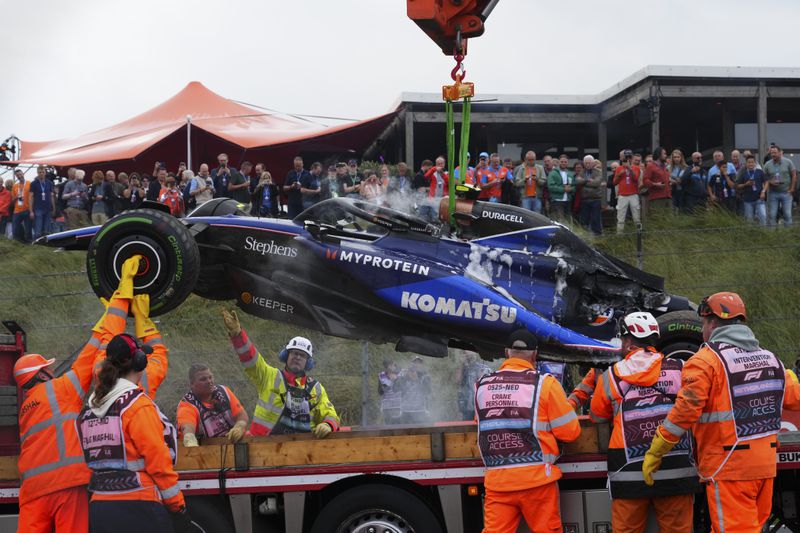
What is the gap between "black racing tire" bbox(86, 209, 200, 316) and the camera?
611 cm

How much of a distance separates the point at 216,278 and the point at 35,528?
7.29 ft

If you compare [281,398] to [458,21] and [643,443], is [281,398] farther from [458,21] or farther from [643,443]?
[458,21]

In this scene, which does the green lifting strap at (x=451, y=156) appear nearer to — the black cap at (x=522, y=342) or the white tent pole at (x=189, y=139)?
the black cap at (x=522, y=342)

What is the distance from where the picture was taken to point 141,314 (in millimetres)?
6020

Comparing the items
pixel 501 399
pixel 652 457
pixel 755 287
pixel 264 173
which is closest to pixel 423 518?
pixel 501 399

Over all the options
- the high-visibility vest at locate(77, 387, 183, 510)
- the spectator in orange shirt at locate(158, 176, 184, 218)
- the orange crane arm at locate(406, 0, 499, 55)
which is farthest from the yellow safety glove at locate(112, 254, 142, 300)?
the spectator in orange shirt at locate(158, 176, 184, 218)

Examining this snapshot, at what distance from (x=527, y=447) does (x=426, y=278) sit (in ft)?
5.23

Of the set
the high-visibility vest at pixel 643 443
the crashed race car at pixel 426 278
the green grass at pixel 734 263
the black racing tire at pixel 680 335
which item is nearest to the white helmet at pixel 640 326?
the high-visibility vest at pixel 643 443

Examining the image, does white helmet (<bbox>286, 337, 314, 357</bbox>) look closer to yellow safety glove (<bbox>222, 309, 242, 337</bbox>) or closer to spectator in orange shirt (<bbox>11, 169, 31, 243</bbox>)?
yellow safety glove (<bbox>222, 309, 242, 337</bbox>)

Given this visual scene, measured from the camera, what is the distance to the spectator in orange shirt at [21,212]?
1470 centimetres

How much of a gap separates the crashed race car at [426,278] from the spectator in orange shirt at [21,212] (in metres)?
8.53

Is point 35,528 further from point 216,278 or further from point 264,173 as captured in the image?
point 264,173

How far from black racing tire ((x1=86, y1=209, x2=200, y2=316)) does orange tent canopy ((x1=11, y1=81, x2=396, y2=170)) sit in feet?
32.5

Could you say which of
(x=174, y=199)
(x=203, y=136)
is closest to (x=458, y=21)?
(x=174, y=199)
